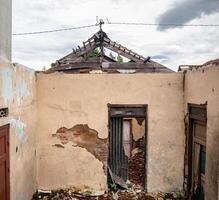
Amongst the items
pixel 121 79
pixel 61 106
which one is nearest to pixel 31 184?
pixel 61 106

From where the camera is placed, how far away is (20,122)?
18.9 ft

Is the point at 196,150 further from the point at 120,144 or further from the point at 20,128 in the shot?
the point at 20,128

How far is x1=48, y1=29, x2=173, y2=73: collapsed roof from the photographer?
30.1 ft

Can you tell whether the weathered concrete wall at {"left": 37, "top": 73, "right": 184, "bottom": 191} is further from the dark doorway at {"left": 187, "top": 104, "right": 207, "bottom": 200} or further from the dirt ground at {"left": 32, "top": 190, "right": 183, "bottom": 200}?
the dark doorway at {"left": 187, "top": 104, "right": 207, "bottom": 200}

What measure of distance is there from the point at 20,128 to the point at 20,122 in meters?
0.11

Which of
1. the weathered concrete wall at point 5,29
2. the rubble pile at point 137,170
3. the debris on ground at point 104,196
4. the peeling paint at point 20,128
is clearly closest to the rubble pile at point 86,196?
the debris on ground at point 104,196

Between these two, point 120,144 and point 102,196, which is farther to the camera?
point 120,144

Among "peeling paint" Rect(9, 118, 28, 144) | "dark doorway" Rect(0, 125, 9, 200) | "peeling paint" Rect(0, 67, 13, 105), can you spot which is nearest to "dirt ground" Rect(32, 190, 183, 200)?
"peeling paint" Rect(9, 118, 28, 144)

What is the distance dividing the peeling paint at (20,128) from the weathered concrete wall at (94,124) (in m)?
1.16

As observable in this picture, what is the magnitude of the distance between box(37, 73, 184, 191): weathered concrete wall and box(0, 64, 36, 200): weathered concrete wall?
0.39 m

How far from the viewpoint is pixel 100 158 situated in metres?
7.26

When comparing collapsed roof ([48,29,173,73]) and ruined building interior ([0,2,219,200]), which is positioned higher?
collapsed roof ([48,29,173,73])

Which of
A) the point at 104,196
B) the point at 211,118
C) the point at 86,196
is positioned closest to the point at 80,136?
the point at 86,196

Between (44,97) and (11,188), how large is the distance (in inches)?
99.7
